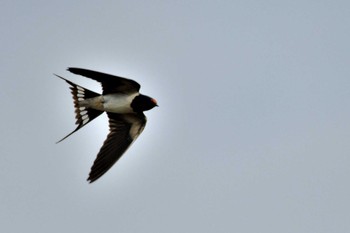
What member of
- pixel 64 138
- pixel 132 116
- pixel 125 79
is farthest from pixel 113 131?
pixel 64 138

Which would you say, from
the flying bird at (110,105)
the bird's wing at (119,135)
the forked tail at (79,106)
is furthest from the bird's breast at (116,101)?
the bird's wing at (119,135)

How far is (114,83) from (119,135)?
3.62ft

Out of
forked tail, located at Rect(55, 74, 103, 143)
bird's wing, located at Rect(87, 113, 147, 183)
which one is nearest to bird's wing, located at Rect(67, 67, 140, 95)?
forked tail, located at Rect(55, 74, 103, 143)

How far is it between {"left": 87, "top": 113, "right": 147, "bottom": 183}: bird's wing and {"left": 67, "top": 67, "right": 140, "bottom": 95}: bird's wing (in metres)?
0.73

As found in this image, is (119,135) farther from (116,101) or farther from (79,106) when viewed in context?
(79,106)

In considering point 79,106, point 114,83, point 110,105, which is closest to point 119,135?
point 110,105

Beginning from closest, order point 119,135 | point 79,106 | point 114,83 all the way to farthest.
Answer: point 114,83, point 79,106, point 119,135

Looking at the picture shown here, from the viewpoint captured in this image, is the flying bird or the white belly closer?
the flying bird

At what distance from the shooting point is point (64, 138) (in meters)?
10.1

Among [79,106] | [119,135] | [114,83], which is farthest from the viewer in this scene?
[119,135]

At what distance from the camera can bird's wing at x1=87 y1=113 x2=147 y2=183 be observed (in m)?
11.5

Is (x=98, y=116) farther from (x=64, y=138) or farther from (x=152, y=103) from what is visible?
(x=64, y=138)

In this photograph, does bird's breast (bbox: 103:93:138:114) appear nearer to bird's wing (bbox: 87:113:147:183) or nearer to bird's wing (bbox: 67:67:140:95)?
bird's wing (bbox: 67:67:140:95)

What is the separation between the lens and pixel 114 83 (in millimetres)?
11375
